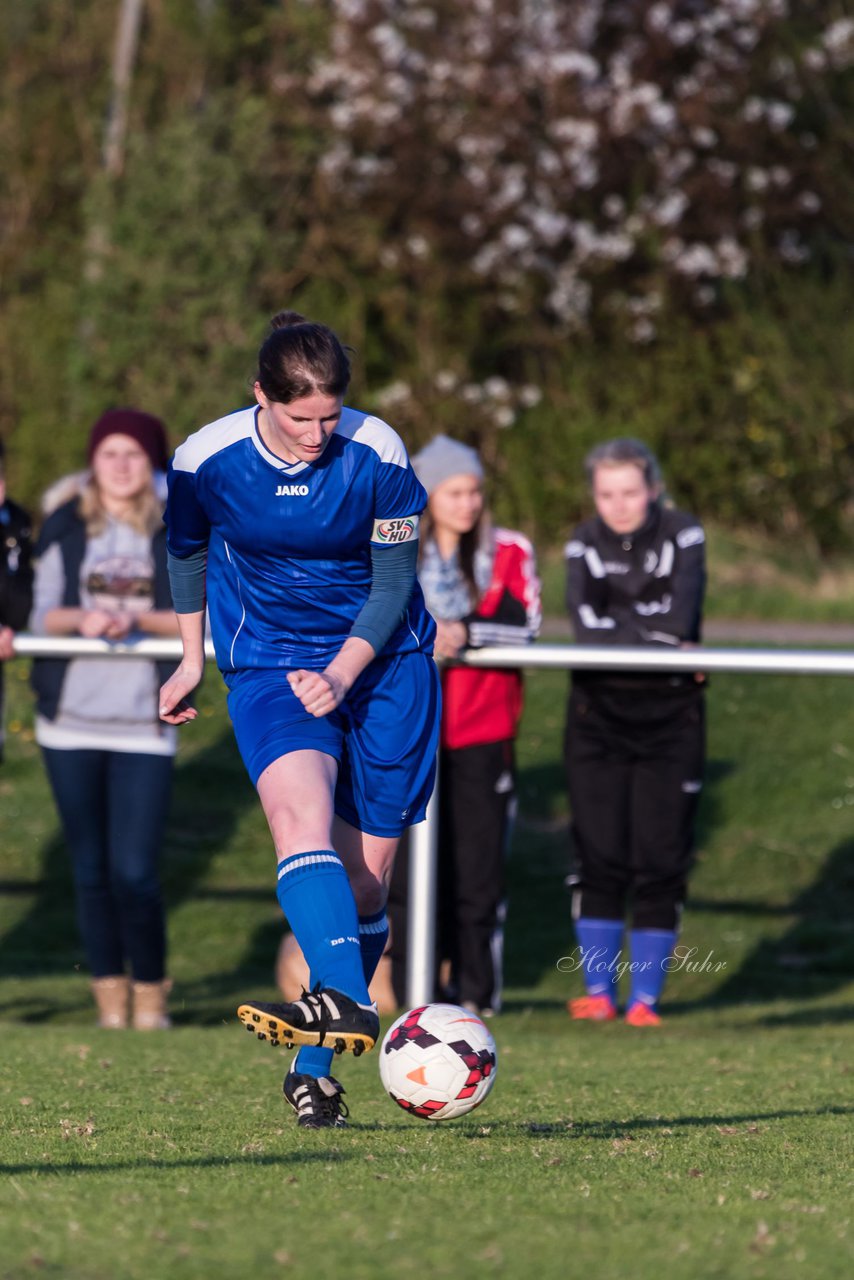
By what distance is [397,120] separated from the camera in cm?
2377

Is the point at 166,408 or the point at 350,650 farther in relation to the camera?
the point at 166,408

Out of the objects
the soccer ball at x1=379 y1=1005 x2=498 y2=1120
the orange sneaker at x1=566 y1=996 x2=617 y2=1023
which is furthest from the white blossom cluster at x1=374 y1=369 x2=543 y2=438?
the soccer ball at x1=379 y1=1005 x2=498 y2=1120

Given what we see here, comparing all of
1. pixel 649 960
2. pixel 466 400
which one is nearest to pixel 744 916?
pixel 649 960

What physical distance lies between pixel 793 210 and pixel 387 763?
19746 mm

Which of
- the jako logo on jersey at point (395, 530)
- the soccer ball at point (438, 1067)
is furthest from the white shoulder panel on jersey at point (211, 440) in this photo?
the soccer ball at point (438, 1067)

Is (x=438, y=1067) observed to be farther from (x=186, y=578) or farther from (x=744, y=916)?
(x=744, y=916)

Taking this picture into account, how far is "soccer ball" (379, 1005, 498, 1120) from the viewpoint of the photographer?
15.6 feet

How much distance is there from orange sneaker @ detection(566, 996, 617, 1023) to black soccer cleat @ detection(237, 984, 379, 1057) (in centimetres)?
417

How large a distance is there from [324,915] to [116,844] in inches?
140

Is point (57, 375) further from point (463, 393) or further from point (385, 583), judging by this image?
point (385, 583)

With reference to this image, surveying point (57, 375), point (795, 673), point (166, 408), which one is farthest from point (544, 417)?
point (795, 673)

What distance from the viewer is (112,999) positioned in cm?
830

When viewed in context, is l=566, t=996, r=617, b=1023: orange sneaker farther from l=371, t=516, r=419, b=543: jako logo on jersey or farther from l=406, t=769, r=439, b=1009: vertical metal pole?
l=371, t=516, r=419, b=543: jako logo on jersey

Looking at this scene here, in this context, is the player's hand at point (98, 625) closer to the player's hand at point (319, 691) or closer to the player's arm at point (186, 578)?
the player's arm at point (186, 578)
